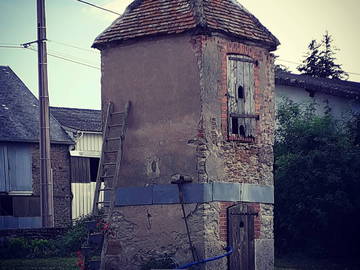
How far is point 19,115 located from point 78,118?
3488mm

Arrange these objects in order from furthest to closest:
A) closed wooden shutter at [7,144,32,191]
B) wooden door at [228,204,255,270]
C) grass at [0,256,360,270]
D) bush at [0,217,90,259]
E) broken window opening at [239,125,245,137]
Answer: closed wooden shutter at [7,144,32,191] → bush at [0,217,90,259] → grass at [0,256,360,270] → broken window opening at [239,125,245,137] → wooden door at [228,204,255,270]

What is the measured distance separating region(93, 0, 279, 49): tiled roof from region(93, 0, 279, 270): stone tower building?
0.04 meters

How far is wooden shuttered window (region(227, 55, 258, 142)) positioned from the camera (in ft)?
53.0

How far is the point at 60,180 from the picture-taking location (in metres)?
29.8

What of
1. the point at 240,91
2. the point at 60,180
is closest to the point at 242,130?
the point at 240,91

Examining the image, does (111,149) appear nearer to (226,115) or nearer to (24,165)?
(226,115)

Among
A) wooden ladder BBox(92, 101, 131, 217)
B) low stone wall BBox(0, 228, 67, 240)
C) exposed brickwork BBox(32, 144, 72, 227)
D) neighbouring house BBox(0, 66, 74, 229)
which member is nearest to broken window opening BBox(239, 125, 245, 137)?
wooden ladder BBox(92, 101, 131, 217)

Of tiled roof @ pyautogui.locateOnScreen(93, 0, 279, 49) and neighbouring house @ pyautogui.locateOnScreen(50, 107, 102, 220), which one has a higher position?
tiled roof @ pyautogui.locateOnScreen(93, 0, 279, 49)

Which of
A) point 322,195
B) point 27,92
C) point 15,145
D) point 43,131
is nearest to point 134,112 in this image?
Answer: point 43,131

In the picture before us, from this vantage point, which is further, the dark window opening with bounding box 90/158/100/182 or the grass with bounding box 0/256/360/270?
the dark window opening with bounding box 90/158/100/182

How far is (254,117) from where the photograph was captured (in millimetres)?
16672

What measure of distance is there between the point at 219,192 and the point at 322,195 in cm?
759

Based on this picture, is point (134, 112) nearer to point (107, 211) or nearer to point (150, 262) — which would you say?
point (107, 211)

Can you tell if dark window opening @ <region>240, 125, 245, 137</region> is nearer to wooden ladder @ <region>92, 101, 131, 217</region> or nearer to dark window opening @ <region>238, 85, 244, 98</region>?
dark window opening @ <region>238, 85, 244, 98</region>
